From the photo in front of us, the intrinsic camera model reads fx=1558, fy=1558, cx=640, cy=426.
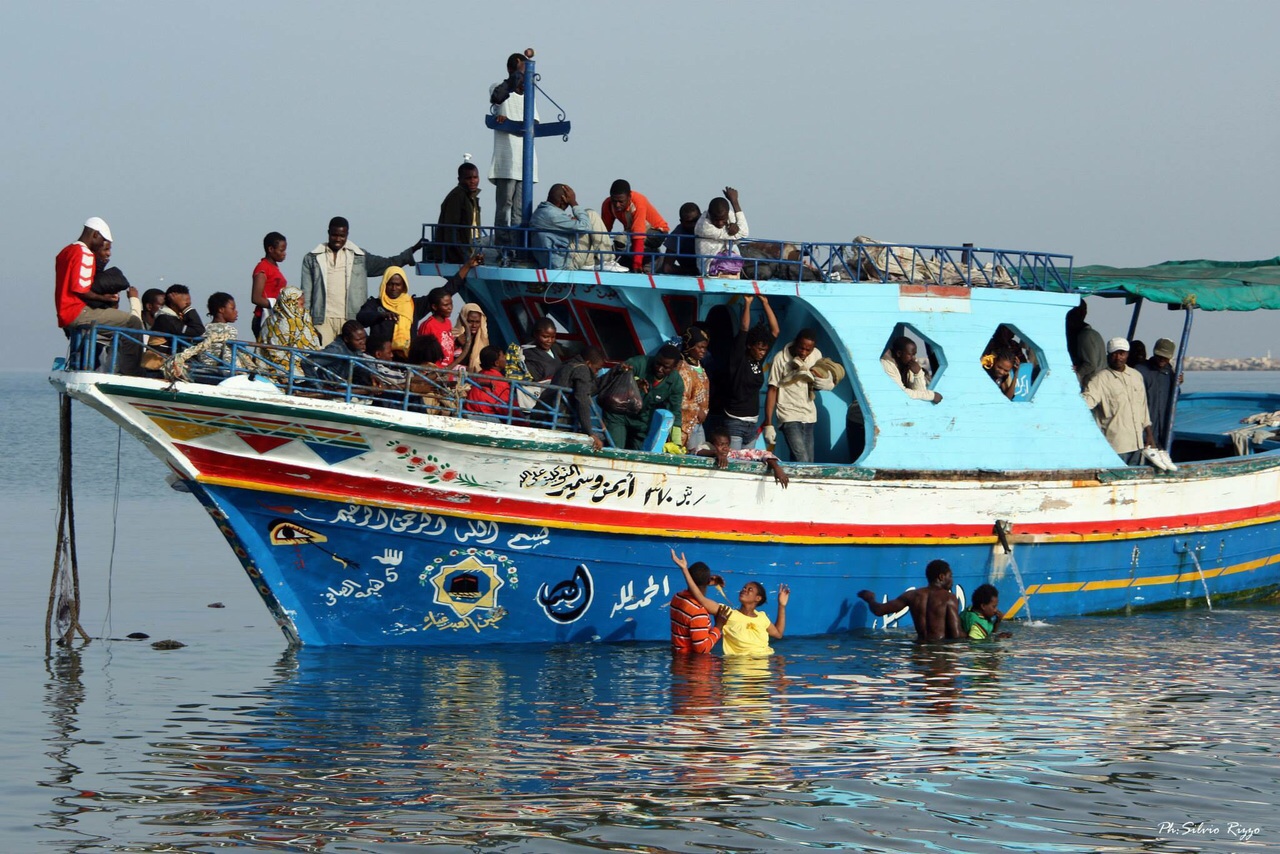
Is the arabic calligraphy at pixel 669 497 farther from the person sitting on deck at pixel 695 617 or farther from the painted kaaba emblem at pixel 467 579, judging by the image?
the painted kaaba emblem at pixel 467 579

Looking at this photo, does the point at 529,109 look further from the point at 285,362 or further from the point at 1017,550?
the point at 1017,550

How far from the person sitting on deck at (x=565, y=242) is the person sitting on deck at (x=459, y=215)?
706 mm

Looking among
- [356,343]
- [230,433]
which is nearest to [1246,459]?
[356,343]

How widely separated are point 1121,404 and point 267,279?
26.5ft

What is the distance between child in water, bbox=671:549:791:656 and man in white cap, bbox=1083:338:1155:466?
446 centimetres

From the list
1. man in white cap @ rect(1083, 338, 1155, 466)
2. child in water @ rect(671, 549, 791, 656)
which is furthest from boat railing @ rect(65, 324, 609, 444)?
man in white cap @ rect(1083, 338, 1155, 466)

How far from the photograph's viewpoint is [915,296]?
1370 centimetres

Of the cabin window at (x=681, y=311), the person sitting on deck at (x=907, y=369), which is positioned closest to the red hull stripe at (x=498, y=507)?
the person sitting on deck at (x=907, y=369)

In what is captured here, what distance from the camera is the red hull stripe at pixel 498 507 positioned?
1146 centimetres

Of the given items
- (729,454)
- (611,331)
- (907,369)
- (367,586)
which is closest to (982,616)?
(907,369)

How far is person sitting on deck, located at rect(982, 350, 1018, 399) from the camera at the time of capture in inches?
570

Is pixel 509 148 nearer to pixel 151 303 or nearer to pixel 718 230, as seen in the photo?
pixel 718 230

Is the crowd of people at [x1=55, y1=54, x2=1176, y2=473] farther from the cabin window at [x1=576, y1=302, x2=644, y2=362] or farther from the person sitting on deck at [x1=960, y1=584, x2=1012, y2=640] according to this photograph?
the person sitting on deck at [x1=960, y1=584, x2=1012, y2=640]

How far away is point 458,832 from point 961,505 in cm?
693
